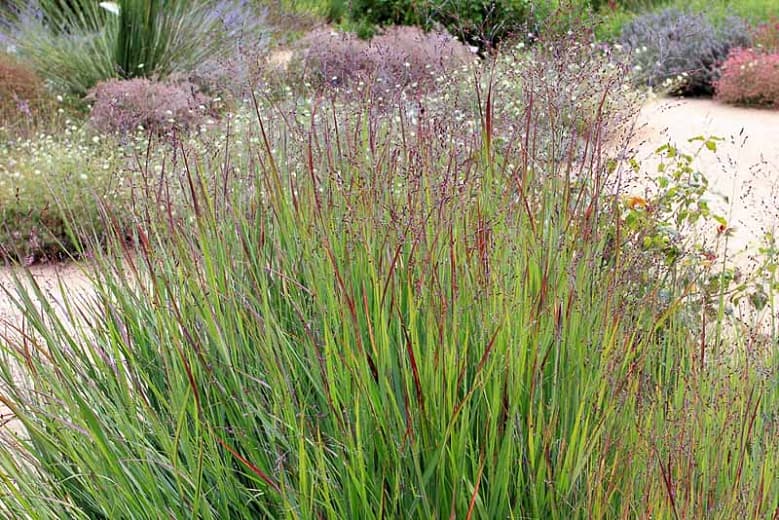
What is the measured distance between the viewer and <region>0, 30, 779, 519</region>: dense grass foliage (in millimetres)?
1633

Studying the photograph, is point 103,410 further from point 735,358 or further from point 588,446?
point 735,358

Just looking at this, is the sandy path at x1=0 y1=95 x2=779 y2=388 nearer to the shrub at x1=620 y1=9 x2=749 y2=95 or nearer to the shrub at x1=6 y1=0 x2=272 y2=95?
the shrub at x1=620 y1=9 x2=749 y2=95

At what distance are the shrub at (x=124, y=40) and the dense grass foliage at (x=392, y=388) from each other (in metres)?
7.36

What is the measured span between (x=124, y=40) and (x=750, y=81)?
7.13 m

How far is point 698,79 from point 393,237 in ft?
32.9

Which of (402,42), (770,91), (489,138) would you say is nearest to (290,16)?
(402,42)

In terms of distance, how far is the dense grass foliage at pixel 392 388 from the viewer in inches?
64.3

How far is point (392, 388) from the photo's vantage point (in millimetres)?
1814

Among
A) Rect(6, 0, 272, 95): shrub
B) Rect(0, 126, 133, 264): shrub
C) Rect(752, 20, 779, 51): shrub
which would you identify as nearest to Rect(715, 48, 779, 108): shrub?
Rect(752, 20, 779, 51): shrub

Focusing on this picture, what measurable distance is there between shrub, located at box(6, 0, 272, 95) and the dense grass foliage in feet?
24.1

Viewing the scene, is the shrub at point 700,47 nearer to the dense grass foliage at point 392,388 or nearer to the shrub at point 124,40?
the shrub at point 124,40

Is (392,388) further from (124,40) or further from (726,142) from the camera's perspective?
(124,40)

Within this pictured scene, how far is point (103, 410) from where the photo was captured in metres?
2.03

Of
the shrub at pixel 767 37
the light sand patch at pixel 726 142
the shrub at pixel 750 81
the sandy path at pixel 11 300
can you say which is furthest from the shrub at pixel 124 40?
the shrub at pixel 767 37
